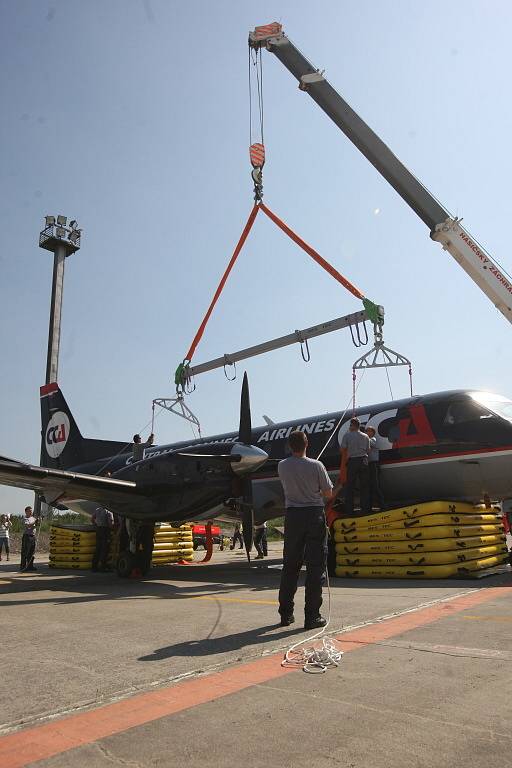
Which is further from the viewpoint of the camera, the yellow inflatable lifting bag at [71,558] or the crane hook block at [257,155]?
the crane hook block at [257,155]

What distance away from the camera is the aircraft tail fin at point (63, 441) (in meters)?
18.9

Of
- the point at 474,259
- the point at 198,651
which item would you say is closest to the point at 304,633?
the point at 198,651

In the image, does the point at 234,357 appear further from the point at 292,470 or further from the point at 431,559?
the point at 292,470

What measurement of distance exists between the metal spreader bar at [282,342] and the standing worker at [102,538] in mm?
9913

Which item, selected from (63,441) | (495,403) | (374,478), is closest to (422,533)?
(374,478)

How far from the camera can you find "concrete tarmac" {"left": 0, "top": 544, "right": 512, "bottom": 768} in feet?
8.39

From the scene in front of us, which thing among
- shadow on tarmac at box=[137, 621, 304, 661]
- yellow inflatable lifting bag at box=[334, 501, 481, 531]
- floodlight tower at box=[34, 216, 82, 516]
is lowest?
shadow on tarmac at box=[137, 621, 304, 661]

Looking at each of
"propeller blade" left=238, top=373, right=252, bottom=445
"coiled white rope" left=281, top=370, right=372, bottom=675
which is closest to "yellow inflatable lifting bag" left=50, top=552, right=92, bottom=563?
"propeller blade" left=238, top=373, right=252, bottom=445

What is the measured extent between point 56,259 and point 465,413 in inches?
1847

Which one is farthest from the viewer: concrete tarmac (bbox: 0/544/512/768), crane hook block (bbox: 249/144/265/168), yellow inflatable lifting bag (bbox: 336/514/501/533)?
crane hook block (bbox: 249/144/265/168)

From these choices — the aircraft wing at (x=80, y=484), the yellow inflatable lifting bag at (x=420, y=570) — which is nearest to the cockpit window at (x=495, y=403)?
the yellow inflatable lifting bag at (x=420, y=570)

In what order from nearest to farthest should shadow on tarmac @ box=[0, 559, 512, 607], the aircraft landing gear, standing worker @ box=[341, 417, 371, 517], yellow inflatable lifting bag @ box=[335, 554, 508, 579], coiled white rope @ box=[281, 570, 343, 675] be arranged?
coiled white rope @ box=[281, 570, 343, 675] → shadow on tarmac @ box=[0, 559, 512, 607] → yellow inflatable lifting bag @ box=[335, 554, 508, 579] → standing worker @ box=[341, 417, 371, 517] → the aircraft landing gear

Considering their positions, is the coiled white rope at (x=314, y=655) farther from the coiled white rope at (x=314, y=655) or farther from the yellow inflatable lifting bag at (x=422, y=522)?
the yellow inflatable lifting bag at (x=422, y=522)

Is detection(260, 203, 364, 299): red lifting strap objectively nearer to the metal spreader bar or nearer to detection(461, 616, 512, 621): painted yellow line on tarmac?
the metal spreader bar
